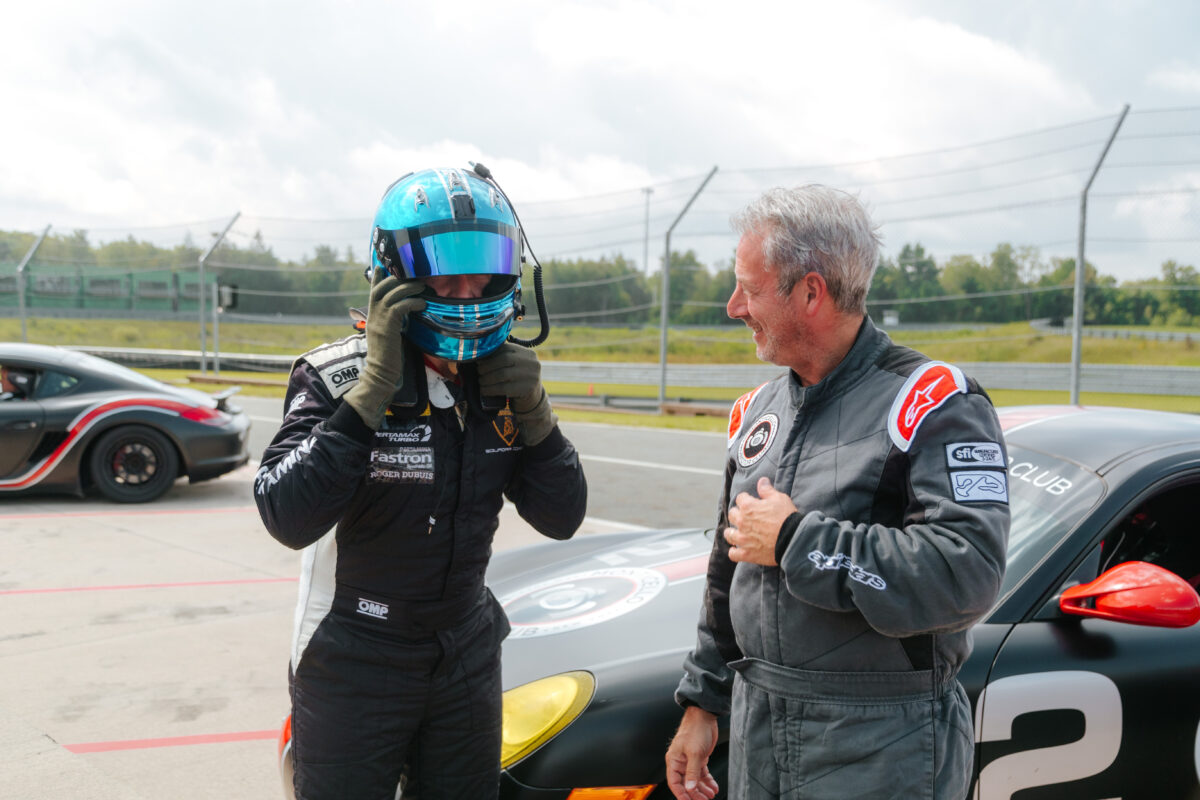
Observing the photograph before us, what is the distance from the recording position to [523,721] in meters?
2.14

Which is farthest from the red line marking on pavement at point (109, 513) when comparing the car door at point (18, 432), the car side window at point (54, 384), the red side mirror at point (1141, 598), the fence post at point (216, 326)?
the fence post at point (216, 326)

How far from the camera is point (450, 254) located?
172 centimetres

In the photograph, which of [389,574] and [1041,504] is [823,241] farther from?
[1041,504]

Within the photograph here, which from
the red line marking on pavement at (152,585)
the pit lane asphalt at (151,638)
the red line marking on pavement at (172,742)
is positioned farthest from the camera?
the red line marking on pavement at (152,585)

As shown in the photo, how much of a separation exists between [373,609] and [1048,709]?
5.00 ft

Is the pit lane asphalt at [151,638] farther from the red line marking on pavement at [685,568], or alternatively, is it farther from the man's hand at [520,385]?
the man's hand at [520,385]

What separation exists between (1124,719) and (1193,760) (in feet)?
0.65

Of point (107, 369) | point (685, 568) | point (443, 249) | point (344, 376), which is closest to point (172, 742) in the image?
point (685, 568)

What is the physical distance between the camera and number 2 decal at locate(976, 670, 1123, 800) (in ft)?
6.61

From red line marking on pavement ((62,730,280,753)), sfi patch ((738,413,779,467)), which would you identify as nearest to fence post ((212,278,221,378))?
red line marking on pavement ((62,730,280,753))

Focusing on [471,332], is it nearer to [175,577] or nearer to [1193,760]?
[1193,760]

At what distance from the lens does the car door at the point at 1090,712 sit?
2.03 m

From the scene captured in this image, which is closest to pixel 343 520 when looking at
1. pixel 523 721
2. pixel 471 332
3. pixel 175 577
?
pixel 471 332

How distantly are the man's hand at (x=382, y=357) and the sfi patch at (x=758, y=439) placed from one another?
69cm
